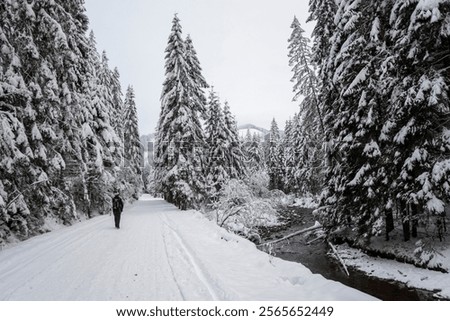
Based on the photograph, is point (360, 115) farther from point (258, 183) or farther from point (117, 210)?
point (117, 210)

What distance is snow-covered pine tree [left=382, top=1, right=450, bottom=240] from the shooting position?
7531mm

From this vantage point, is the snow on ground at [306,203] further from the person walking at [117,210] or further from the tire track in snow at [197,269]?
the tire track in snow at [197,269]

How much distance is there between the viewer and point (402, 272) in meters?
10.1

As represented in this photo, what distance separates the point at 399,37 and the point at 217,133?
21730mm

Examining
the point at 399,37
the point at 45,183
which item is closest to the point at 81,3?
the point at 45,183

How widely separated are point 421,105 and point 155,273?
344 inches

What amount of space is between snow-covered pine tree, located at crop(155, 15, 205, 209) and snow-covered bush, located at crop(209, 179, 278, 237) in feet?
19.1

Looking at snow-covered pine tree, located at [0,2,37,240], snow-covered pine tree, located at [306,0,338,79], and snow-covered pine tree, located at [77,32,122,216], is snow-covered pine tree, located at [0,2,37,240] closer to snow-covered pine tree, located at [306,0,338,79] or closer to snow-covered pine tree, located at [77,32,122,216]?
snow-covered pine tree, located at [77,32,122,216]

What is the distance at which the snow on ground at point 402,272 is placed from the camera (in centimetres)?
856

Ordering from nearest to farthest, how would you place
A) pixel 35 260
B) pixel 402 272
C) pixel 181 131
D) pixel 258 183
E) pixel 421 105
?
Answer: pixel 35 260, pixel 421 105, pixel 402 272, pixel 258 183, pixel 181 131

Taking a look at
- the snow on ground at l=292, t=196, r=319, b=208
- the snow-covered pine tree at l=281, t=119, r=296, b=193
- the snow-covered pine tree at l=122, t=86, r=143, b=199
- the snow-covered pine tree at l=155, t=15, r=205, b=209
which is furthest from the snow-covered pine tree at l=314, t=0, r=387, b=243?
the snow-covered pine tree at l=281, t=119, r=296, b=193

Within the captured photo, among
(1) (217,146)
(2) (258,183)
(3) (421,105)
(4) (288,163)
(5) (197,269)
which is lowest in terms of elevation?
(5) (197,269)

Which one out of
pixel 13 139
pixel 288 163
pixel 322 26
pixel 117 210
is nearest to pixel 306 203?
pixel 288 163
